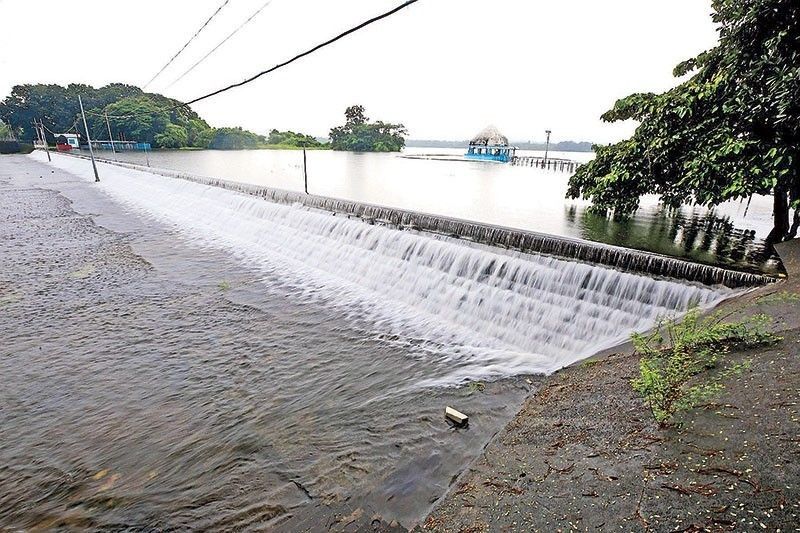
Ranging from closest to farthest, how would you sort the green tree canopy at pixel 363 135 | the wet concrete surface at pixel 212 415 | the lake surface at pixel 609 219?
the wet concrete surface at pixel 212 415, the lake surface at pixel 609 219, the green tree canopy at pixel 363 135

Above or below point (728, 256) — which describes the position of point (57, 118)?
above

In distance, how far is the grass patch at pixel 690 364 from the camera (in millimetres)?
3123

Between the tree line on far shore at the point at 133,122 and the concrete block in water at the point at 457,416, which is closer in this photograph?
the concrete block in water at the point at 457,416

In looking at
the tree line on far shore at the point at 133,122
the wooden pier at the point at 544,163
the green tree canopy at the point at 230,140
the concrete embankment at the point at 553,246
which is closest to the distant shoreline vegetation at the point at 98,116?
the tree line on far shore at the point at 133,122

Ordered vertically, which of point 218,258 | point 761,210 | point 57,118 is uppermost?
point 57,118

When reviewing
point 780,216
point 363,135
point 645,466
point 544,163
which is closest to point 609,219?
point 780,216

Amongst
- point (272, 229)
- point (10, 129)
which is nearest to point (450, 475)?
point (272, 229)

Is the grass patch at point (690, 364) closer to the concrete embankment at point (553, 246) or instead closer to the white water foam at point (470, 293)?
the white water foam at point (470, 293)

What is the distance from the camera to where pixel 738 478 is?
2.28 metres

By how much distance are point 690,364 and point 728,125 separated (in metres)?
5.90

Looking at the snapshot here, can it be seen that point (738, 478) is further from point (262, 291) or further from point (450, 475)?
point (262, 291)

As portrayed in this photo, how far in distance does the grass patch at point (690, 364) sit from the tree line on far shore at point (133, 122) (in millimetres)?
Answer: 63170

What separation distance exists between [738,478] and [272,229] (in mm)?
12900

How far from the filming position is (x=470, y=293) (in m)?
7.61
